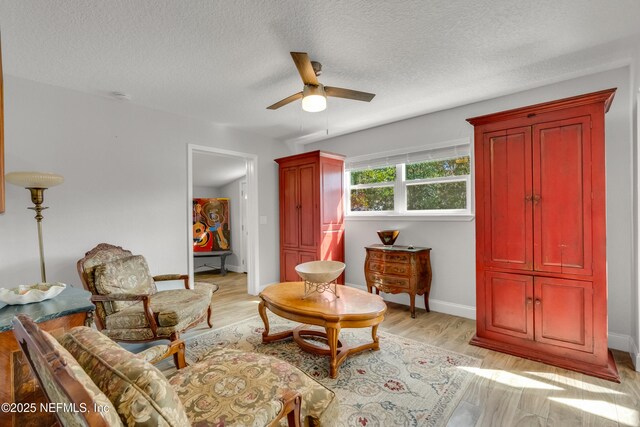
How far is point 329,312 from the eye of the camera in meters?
2.18

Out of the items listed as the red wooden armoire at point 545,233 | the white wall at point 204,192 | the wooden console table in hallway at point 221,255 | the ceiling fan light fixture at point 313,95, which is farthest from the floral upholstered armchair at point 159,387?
the white wall at point 204,192

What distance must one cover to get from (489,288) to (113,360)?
2.84 metres

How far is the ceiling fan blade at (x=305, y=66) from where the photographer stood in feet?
6.23

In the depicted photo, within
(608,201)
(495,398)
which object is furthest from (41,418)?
(608,201)

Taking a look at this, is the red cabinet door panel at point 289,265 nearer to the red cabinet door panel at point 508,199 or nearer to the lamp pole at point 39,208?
the red cabinet door panel at point 508,199

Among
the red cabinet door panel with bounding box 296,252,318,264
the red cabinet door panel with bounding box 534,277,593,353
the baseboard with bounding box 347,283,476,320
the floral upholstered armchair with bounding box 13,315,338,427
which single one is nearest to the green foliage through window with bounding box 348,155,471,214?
the red cabinet door panel with bounding box 296,252,318,264

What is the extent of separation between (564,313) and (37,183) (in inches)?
172

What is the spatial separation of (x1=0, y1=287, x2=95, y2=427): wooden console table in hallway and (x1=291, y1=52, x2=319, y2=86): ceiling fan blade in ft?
6.16

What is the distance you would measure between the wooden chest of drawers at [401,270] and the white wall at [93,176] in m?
2.43

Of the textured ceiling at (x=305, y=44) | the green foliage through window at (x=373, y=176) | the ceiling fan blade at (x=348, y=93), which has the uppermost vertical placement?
the textured ceiling at (x=305, y=44)

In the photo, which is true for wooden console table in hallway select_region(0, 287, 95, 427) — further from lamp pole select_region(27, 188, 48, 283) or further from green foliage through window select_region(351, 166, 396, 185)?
green foliage through window select_region(351, 166, 396, 185)

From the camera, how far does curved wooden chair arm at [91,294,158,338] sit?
2336 millimetres

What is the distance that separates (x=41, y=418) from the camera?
3.89 feet

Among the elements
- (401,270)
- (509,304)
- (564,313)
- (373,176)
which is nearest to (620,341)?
(564,313)
